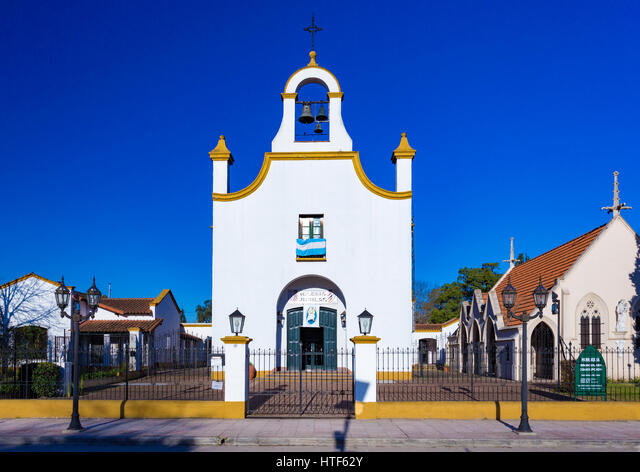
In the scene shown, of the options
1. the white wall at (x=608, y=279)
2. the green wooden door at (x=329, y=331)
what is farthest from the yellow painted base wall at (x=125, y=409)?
the white wall at (x=608, y=279)

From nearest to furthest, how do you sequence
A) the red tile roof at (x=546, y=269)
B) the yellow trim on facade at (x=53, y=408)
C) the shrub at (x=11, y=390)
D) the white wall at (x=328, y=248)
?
the yellow trim on facade at (x=53, y=408), the shrub at (x=11, y=390), the white wall at (x=328, y=248), the red tile roof at (x=546, y=269)

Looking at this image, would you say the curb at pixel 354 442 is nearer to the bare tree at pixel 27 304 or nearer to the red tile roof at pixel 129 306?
the bare tree at pixel 27 304

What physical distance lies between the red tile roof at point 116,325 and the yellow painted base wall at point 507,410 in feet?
65.6

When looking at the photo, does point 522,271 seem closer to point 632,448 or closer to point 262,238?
point 262,238

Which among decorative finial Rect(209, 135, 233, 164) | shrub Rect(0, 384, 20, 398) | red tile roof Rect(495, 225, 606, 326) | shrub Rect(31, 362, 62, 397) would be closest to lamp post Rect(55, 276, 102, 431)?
shrub Rect(31, 362, 62, 397)

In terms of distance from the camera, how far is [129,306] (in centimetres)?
3534

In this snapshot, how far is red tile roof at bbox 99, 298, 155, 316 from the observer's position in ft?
109

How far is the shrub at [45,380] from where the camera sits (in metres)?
16.6

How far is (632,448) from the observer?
36.6ft

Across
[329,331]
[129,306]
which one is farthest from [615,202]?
[129,306]

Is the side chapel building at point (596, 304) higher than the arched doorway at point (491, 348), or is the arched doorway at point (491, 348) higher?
the side chapel building at point (596, 304)

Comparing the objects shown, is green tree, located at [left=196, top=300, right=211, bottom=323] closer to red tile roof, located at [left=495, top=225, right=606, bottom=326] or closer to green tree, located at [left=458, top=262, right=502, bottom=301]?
green tree, located at [left=458, top=262, right=502, bottom=301]
